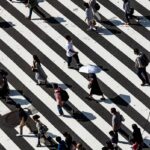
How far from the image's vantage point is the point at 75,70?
83.8 ft

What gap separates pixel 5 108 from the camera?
24156mm

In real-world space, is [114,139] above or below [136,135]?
below

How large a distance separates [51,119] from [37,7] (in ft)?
22.0

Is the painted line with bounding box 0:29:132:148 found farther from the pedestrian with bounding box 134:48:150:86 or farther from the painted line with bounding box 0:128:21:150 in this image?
the painted line with bounding box 0:128:21:150

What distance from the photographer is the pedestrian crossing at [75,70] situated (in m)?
23.3

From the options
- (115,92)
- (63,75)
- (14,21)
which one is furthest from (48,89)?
(14,21)

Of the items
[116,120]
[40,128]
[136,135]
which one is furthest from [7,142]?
[136,135]

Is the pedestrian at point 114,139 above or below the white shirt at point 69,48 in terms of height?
below

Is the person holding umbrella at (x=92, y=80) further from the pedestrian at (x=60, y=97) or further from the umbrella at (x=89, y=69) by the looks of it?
the pedestrian at (x=60, y=97)

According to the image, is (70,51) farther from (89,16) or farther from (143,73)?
(143,73)

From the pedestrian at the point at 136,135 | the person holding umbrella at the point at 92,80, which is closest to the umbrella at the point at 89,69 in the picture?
the person holding umbrella at the point at 92,80

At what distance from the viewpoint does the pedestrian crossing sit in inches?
918

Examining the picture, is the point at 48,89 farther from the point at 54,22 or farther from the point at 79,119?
the point at 54,22

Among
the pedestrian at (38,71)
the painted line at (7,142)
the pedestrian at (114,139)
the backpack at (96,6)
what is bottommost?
the painted line at (7,142)
